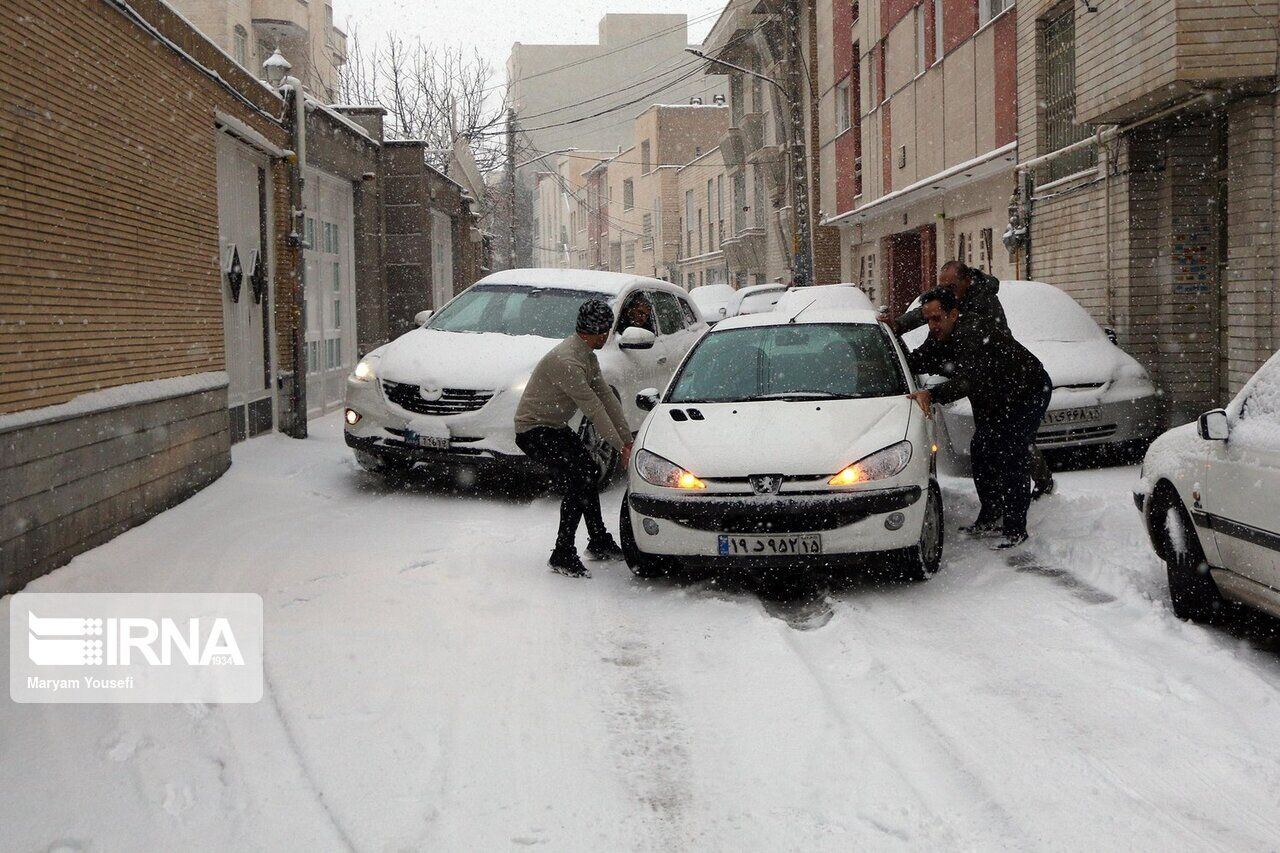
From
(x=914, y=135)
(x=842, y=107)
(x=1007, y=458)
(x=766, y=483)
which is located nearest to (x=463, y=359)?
(x=766, y=483)

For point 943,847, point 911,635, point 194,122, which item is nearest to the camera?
point 943,847

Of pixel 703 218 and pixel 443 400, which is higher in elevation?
Result: pixel 703 218

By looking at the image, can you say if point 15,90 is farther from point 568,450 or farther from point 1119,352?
point 1119,352

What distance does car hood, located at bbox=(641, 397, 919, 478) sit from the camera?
6.61 metres

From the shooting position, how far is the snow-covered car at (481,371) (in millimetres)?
9766

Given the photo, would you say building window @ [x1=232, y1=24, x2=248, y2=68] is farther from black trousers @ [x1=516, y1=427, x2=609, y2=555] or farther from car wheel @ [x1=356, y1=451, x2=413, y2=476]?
black trousers @ [x1=516, y1=427, x2=609, y2=555]

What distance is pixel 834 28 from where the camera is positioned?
103ft

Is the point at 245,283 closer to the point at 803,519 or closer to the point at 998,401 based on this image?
the point at 998,401

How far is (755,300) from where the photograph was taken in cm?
3206

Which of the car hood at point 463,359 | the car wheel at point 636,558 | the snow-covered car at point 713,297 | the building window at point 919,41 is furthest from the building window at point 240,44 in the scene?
the car wheel at point 636,558

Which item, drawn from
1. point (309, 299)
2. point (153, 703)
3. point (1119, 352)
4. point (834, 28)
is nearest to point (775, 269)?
point (834, 28)

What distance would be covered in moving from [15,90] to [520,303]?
5.33m

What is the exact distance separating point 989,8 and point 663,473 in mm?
15620

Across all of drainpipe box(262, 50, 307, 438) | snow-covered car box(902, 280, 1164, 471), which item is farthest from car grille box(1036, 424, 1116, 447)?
drainpipe box(262, 50, 307, 438)
